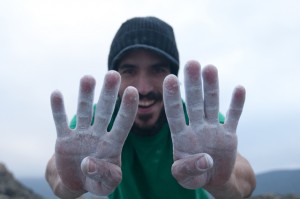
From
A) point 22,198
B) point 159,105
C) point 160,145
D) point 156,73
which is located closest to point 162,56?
point 156,73

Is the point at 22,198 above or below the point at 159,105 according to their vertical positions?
below

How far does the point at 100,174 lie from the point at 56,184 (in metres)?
1.11

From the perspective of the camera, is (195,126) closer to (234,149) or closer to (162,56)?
(234,149)

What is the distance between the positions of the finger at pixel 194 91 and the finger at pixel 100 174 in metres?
0.61

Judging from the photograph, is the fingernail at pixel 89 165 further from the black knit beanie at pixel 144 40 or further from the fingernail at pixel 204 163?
the black knit beanie at pixel 144 40

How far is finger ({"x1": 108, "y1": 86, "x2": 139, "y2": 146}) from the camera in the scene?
253 centimetres

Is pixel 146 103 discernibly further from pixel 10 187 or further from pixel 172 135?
pixel 10 187

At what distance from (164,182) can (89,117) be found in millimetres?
1608

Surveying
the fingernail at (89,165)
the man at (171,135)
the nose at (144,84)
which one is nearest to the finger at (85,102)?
the man at (171,135)

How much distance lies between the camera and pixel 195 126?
2.60 metres

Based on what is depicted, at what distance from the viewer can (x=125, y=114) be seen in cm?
258

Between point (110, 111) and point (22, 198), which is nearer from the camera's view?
point (110, 111)

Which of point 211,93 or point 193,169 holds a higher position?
point 211,93

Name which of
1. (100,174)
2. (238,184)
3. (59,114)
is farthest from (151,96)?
(100,174)
